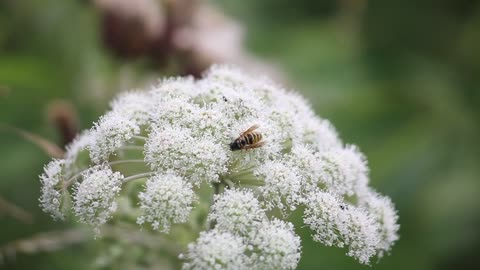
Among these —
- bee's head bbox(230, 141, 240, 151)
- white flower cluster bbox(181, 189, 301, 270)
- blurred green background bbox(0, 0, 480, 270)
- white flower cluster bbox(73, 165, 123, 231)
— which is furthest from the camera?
blurred green background bbox(0, 0, 480, 270)

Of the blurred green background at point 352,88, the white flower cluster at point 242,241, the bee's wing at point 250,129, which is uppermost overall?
the blurred green background at point 352,88

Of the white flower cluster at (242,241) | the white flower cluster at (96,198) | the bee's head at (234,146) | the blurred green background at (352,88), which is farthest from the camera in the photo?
the blurred green background at (352,88)

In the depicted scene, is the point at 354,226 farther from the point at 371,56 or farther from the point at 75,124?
the point at 371,56

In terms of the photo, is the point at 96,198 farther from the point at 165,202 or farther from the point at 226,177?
the point at 226,177

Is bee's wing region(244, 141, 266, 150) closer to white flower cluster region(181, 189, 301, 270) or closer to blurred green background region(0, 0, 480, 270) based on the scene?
white flower cluster region(181, 189, 301, 270)

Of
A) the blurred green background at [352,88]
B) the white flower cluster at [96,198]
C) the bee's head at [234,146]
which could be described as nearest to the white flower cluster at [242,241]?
the bee's head at [234,146]

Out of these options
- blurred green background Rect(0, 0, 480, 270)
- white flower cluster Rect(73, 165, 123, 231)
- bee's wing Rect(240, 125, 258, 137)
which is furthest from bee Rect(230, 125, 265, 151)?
blurred green background Rect(0, 0, 480, 270)

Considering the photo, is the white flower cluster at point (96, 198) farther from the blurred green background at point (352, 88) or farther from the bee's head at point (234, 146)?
the blurred green background at point (352, 88)

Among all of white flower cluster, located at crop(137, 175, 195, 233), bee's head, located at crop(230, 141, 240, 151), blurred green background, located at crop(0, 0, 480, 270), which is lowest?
white flower cluster, located at crop(137, 175, 195, 233)
